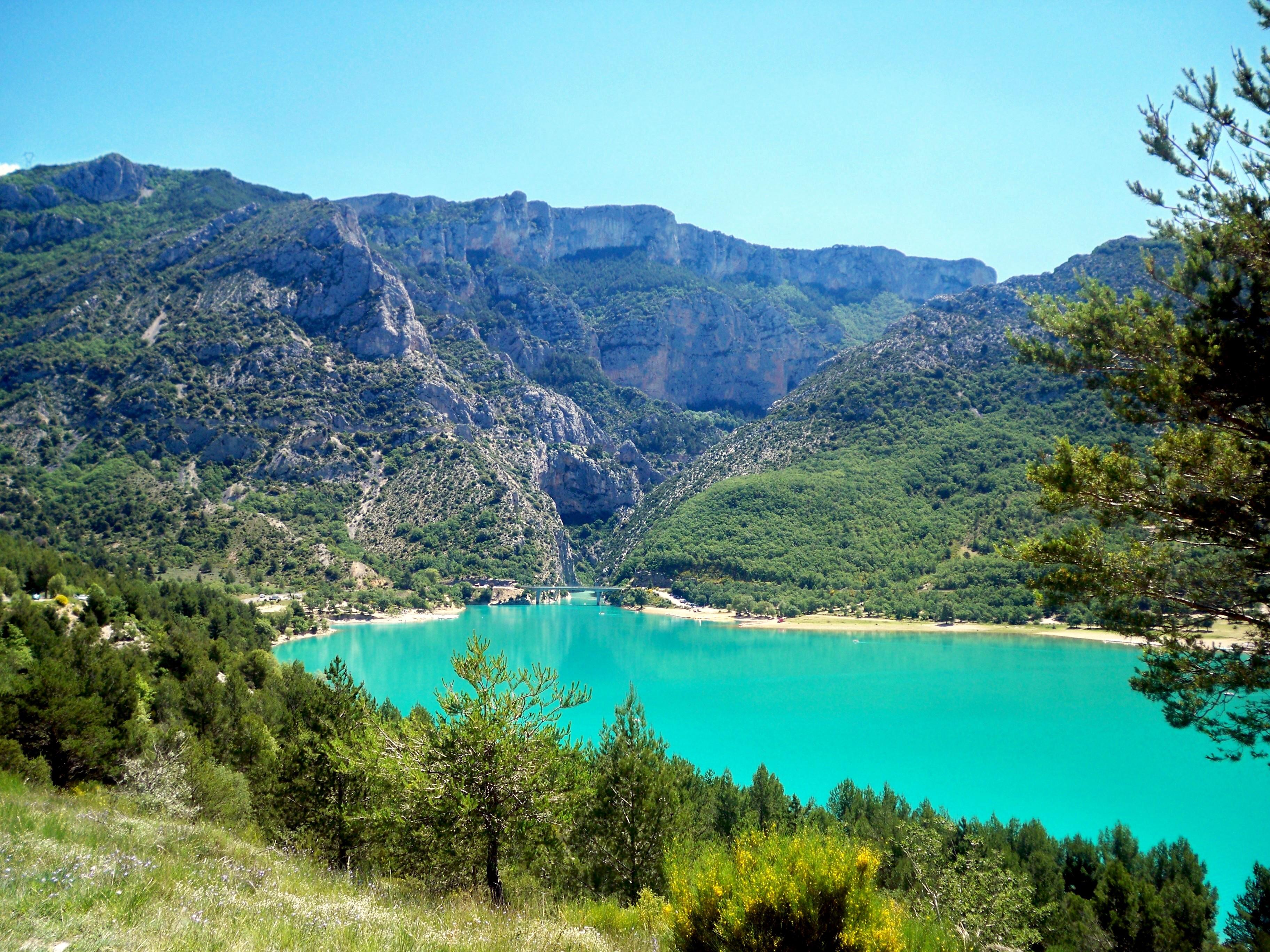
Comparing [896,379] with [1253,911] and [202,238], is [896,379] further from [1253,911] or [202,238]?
[202,238]

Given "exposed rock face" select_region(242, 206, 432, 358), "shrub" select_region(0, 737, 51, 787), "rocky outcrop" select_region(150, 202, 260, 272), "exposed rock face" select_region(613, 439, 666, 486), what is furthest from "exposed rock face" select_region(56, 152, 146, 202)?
"shrub" select_region(0, 737, 51, 787)

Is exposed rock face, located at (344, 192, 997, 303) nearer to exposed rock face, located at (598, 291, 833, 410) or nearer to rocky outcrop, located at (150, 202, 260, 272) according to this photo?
exposed rock face, located at (598, 291, 833, 410)

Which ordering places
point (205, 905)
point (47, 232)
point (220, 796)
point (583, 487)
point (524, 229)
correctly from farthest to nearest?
point (524, 229), point (583, 487), point (47, 232), point (220, 796), point (205, 905)

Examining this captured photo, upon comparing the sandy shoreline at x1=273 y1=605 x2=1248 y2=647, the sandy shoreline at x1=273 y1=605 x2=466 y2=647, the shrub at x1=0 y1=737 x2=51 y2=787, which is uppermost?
the shrub at x1=0 y1=737 x2=51 y2=787

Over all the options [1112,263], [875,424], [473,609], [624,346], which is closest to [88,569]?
[473,609]

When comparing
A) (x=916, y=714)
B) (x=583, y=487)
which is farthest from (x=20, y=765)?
(x=583, y=487)

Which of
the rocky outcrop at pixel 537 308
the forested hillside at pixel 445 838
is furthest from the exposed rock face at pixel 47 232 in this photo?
the forested hillside at pixel 445 838
